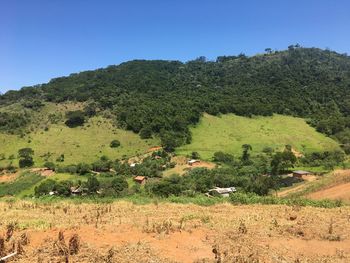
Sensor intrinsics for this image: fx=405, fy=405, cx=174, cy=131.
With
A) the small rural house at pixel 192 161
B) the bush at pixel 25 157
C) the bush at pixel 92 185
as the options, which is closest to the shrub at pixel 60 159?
the bush at pixel 25 157

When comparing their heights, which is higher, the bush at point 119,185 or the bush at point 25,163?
the bush at point 25,163

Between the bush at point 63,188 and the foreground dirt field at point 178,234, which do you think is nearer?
the foreground dirt field at point 178,234

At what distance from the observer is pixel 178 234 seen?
13.1 m

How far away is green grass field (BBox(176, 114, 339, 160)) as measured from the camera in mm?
84812

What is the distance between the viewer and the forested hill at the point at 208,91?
100050 mm

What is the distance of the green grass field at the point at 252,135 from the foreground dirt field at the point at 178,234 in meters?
61.0

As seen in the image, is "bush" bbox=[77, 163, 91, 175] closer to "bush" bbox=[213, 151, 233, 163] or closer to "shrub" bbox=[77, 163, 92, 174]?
"shrub" bbox=[77, 163, 92, 174]

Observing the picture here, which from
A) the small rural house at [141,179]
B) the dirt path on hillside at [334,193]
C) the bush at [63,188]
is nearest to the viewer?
the dirt path on hillside at [334,193]

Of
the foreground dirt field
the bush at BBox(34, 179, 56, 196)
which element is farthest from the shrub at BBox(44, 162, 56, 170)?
the foreground dirt field

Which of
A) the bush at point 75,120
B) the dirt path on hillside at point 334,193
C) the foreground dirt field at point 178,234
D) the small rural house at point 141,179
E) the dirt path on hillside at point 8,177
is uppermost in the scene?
the bush at point 75,120

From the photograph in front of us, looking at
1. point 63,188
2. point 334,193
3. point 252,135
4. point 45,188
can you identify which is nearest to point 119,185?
point 63,188

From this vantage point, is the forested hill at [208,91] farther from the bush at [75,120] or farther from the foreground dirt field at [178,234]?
the foreground dirt field at [178,234]

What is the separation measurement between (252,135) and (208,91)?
4211cm

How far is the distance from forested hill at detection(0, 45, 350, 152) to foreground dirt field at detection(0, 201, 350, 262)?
66.7 m
